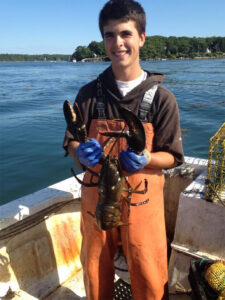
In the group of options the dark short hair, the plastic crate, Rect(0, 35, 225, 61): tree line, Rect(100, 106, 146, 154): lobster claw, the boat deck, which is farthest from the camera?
Rect(0, 35, 225, 61): tree line

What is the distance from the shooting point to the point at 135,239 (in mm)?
2852

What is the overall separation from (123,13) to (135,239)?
234cm

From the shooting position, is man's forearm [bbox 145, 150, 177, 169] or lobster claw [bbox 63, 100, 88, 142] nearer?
lobster claw [bbox 63, 100, 88, 142]

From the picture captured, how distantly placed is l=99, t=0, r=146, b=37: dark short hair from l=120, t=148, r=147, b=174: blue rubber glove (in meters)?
1.30

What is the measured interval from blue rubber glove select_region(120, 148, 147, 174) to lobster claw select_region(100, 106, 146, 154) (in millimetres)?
49

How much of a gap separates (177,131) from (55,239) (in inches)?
102

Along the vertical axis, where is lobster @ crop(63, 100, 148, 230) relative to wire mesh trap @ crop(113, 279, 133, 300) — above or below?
above

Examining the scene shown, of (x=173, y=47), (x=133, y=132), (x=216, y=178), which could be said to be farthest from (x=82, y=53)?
(x=133, y=132)

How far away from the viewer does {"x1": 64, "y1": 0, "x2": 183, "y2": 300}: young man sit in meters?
2.64

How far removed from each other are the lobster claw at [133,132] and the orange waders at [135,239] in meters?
0.34

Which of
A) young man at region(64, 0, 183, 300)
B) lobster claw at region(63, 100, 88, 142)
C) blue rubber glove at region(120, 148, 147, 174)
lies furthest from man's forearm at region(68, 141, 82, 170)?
blue rubber glove at region(120, 148, 147, 174)

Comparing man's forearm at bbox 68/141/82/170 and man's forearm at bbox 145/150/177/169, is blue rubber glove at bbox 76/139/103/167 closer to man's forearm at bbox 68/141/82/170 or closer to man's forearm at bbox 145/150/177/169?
man's forearm at bbox 68/141/82/170

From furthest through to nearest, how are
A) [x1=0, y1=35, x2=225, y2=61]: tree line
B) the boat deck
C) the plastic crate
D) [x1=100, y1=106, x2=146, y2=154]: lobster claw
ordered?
[x1=0, y1=35, x2=225, y2=61]: tree line, the boat deck, the plastic crate, [x1=100, y1=106, x2=146, y2=154]: lobster claw

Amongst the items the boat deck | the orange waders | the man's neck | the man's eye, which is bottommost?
the boat deck
